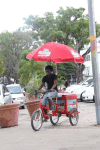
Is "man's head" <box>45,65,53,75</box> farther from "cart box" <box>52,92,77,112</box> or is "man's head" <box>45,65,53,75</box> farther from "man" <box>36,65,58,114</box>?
"cart box" <box>52,92,77,112</box>

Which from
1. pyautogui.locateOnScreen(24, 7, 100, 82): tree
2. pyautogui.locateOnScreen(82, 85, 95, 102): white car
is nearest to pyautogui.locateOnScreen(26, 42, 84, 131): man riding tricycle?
pyautogui.locateOnScreen(82, 85, 95, 102): white car

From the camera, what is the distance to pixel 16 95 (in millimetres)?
19406

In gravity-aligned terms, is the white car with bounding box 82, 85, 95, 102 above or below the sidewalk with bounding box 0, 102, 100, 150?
above

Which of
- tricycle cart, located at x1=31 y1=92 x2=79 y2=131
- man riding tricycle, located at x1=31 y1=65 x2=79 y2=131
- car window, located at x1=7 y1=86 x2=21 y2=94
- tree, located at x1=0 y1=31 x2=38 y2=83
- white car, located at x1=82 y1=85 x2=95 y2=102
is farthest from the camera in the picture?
tree, located at x1=0 y1=31 x2=38 y2=83

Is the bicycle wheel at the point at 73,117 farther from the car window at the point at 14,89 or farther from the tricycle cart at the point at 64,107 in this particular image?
the car window at the point at 14,89

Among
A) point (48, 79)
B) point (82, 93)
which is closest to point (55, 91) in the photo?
point (48, 79)

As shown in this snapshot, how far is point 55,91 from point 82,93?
13278 mm

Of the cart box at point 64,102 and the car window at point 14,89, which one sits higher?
the car window at point 14,89

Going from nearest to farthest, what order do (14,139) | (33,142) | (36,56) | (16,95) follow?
(33,142), (14,139), (36,56), (16,95)

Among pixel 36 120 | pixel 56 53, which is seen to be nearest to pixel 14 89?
pixel 56 53

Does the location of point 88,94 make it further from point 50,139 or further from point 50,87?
point 50,139

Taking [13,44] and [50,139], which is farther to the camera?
[13,44]

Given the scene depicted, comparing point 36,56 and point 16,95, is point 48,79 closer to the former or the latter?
point 36,56

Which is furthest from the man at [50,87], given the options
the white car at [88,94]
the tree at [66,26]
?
the tree at [66,26]
